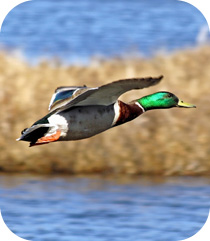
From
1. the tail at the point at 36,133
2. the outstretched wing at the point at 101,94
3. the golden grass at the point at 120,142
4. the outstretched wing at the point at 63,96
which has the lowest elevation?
the tail at the point at 36,133

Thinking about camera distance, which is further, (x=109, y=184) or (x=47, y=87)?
(x=47, y=87)

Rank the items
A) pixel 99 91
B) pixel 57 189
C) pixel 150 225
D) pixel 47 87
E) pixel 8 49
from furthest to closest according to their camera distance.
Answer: pixel 8 49 → pixel 47 87 → pixel 57 189 → pixel 150 225 → pixel 99 91

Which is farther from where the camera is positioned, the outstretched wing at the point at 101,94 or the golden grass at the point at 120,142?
the golden grass at the point at 120,142

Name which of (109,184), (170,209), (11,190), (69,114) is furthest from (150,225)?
(69,114)

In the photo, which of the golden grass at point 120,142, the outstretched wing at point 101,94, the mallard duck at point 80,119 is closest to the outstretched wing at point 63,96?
the outstretched wing at point 101,94

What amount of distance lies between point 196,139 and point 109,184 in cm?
97

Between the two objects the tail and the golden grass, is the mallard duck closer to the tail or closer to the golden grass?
the tail

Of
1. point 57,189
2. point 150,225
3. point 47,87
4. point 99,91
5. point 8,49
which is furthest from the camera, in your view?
point 8,49

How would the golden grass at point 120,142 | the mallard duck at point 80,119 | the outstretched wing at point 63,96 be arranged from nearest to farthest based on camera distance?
the mallard duck at point 80,119, the outstretched wing at point 63,96, the golden grass at point 120,142

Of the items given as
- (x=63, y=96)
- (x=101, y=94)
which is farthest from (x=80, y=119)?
(x=63, y=96)

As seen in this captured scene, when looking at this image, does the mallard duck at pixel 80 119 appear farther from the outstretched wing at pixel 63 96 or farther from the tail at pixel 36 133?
the outstretched wing at pixel 63 96

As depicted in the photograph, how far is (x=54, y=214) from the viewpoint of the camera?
8.05 m

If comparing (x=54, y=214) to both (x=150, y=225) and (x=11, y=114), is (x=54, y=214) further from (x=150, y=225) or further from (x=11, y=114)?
(x=11, y=114)

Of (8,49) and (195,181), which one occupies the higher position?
(8,49)
